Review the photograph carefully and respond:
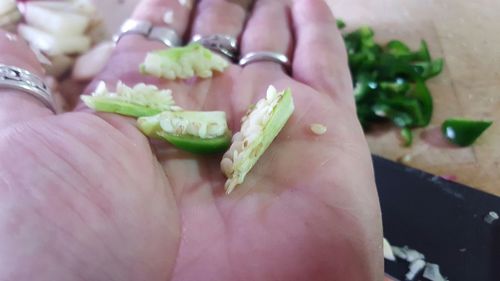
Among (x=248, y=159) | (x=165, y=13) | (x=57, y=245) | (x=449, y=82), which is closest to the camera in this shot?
(x=57, y=245)

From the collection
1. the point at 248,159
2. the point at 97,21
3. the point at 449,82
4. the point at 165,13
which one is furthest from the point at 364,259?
the point at 97,21

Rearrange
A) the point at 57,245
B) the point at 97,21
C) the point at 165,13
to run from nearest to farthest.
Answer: the point at 57,245 < the point at 165,13 < the point at 97,21

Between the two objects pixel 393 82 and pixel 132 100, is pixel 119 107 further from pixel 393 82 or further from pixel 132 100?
pixel 393 82

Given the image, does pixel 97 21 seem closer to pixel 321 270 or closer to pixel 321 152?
→ pixel 321 152

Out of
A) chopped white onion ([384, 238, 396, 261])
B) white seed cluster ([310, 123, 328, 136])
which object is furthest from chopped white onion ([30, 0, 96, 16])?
chopped white onion ([384, 238, 396, 261])

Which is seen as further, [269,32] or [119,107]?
[269,32]

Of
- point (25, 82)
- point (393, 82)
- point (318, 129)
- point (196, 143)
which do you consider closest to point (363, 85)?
point (393, 82)

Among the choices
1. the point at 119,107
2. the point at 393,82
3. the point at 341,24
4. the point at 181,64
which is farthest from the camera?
the point at 341,24
